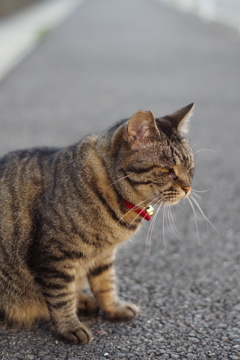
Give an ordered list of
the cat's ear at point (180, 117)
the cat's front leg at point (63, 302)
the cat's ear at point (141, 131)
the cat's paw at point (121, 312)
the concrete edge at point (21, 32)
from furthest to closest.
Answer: the concrete edge at point (21, 32) < the cat's paw at point (121, 312) < the cat's ear at point (180, 117) < the cat's front leg at point (63, 302) < the cat's ear at point (141, 131)

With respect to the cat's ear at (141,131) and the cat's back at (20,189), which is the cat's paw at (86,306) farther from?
the cat's ear at (141,131)

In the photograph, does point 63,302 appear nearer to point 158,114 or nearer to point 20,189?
point 20,189

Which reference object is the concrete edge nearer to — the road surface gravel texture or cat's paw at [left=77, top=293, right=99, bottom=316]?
the road surface gravel texture

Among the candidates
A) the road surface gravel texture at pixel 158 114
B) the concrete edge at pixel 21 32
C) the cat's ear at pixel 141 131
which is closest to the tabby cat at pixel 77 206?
the cat's ear at pixel 141 131

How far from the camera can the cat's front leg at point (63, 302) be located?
9.75 ft

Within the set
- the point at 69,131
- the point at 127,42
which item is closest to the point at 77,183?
the point at 69,131

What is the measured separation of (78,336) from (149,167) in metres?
0.92

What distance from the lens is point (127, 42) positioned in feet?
51.1

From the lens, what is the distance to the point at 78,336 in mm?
3000

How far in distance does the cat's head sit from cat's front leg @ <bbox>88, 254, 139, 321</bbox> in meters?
0.50

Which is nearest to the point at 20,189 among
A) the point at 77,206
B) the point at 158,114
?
the point at 77,206

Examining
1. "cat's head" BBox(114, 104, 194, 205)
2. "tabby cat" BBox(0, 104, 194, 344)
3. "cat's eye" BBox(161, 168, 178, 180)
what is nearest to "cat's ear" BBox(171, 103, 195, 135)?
"tabby cat" BBox(0, 104, 194, 344)

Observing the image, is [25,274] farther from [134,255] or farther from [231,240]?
[231,240]

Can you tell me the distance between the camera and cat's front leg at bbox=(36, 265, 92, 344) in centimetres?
297
